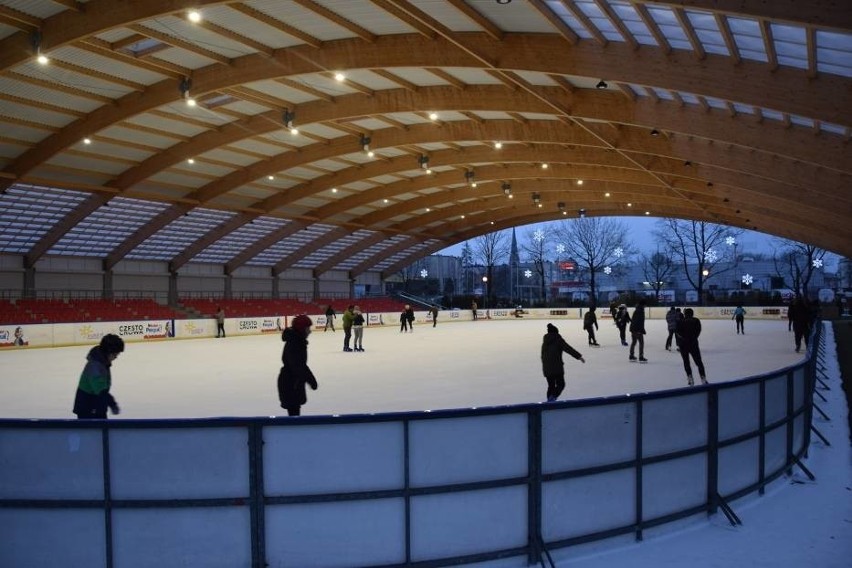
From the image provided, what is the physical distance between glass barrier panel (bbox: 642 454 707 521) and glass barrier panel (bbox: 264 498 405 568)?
230cm

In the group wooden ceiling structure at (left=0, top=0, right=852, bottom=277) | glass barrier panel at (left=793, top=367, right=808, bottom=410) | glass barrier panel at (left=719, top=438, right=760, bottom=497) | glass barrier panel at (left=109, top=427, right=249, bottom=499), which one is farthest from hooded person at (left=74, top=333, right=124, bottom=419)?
wooden ceiling structure at (left=0, top=0, right=852, bottom=277)

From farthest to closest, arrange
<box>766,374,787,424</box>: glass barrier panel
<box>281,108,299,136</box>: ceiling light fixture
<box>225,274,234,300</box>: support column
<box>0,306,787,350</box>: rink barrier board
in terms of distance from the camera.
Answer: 1. <box>225,274,234,300</box>: support column
2. <box>0,306,787,350</box>: rink barrier board
3. <box>281,108,299,136</box>: ceiling light fixture
4. <box>766,374,787,424</box>: glass barrier panel

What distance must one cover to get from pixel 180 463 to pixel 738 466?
4.98 m

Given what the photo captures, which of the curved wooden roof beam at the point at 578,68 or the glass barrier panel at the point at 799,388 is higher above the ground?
the curved wooden roof beam at the point at 578,68

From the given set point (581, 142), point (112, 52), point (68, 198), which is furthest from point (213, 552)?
point (68, 198)

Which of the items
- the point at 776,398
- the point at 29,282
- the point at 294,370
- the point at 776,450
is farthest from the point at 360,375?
the point at 29,282

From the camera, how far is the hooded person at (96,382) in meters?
6.41

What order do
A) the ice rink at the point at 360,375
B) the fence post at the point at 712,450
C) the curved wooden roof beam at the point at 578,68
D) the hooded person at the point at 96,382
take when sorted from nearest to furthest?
the fence post at the point at 712,450, the hooded person at the point at 96,382, the ice rink at the point at 360,375, the curved wooden roof beam at the point at 578,68

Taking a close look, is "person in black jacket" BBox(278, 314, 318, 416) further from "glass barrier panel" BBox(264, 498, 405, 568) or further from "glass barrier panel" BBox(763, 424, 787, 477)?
"glass barrier panel" BBox(763, 424, 787, 477)

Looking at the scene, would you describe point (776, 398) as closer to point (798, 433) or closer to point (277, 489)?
point (798, 433)

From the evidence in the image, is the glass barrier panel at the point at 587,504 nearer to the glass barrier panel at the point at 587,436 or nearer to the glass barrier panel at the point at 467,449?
the glass barrier panel at the point at 587,436

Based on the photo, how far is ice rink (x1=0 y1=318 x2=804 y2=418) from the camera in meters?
11.8

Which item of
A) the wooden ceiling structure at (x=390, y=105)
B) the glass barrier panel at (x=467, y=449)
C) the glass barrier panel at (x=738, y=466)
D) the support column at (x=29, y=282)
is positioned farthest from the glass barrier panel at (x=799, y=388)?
the support column at (x=29, y=282)

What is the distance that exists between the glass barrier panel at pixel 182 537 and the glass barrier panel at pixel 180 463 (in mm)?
115
